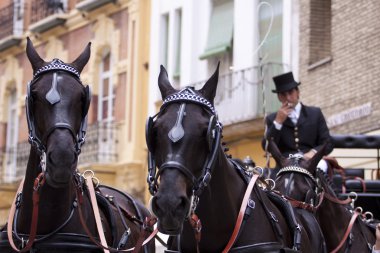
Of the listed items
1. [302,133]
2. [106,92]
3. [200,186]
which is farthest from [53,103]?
[106,92]

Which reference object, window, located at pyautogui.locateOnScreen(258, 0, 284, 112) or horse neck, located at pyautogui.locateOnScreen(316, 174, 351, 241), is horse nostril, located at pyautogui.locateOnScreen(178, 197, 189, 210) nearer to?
horse neck, located at pyautogui.locateOnScreen(316, 174, 351, 241)

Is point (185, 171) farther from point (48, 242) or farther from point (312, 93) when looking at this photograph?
point (312, 93)

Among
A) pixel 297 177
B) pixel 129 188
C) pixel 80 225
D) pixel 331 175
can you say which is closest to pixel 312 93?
pixel 129 188

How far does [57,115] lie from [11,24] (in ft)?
89.1

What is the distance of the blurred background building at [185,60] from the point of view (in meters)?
21.5

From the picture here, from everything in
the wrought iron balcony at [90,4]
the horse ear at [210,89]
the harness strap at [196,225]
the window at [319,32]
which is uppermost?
the wrought iron balcony at [90,4]

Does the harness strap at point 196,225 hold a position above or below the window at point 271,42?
below

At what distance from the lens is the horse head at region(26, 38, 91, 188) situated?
27.9 ft

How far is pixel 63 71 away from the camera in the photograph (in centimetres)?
909

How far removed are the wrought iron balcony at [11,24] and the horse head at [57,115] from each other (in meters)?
25.8

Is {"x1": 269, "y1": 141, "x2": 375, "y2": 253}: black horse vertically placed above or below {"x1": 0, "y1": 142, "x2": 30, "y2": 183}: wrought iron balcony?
below

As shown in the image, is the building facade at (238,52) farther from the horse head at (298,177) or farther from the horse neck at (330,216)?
the horse head at (298,177)

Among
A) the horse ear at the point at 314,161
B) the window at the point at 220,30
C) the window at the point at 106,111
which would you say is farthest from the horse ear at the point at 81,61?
the window at the point at 106,111

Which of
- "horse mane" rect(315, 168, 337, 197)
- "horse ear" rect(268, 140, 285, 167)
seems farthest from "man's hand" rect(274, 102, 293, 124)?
"horse mane" rect(315, 168, 337, 197)
